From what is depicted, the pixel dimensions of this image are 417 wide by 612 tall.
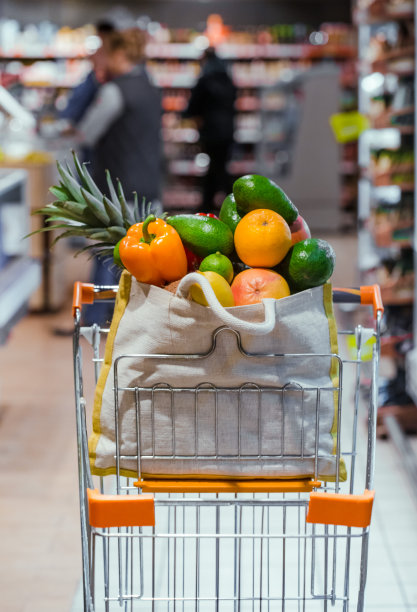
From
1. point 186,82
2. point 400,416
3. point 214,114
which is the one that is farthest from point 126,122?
point 186,82

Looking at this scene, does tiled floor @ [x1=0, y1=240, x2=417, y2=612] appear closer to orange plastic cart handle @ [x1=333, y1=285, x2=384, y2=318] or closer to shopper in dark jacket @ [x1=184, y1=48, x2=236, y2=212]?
orange plastic cart handle @ [x1=333, y1=285, x2=384, y2=318]

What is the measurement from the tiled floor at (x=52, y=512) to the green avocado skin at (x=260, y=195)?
4.37 feet

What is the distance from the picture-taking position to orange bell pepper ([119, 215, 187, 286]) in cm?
146

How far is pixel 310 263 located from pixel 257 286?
0.33ft

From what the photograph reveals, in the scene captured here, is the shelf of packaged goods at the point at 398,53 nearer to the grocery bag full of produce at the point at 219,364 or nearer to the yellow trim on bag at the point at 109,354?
the grocery bag full of produce at the point at 219,364

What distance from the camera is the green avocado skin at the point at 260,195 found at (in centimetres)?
155

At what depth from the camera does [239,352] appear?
1.43m

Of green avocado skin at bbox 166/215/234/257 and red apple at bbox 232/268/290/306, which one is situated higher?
green avocado skin at bbox 166/215/234/257

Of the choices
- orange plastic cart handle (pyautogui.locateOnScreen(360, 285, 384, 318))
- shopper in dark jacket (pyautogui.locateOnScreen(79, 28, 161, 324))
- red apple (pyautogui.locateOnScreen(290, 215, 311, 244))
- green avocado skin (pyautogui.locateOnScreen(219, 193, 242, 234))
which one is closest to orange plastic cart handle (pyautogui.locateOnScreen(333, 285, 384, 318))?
orange plastic cart handle (pyautogui.locateOnScreen(360, 285, 384, 318))

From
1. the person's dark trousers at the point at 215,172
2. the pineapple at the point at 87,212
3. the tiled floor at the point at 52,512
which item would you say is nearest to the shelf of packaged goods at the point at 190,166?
the person's dark trousers at the point at 215,172

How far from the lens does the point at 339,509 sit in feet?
4.53

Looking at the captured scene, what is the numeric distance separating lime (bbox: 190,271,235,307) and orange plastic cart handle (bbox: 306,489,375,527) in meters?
0.35

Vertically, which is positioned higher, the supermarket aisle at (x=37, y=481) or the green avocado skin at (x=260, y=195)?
the green avocado skin at (x=260, y=195)

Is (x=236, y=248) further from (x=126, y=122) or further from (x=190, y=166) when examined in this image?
(x=190, y=166)
